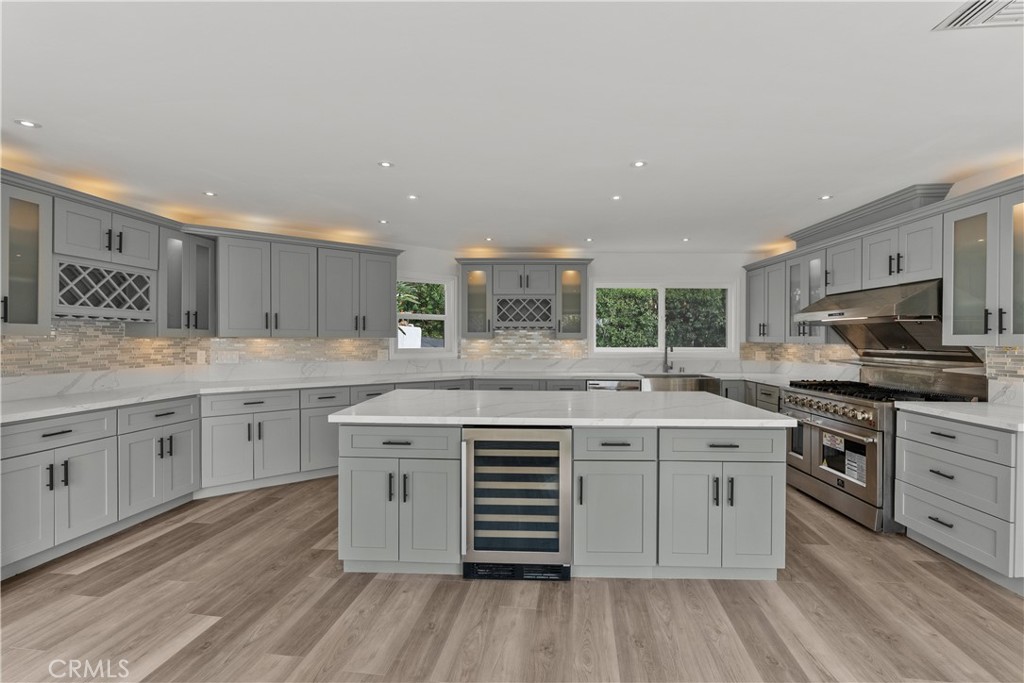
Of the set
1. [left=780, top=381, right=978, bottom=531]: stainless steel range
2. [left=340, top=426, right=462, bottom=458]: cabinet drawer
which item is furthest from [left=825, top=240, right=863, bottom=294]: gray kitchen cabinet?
[left=340, top=426, right=462, bottom=458]: cabinet drawer

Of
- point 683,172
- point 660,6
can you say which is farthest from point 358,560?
point 683,172

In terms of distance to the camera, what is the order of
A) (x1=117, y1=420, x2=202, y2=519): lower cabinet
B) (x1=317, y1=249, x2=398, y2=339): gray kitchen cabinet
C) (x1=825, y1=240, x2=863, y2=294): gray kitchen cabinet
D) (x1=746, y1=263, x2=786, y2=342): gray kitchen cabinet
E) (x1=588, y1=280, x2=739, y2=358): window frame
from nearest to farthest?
(x1=117, y1=420, x2=202, y2=519): lower cabinet
(x1=825, y1=240, x2=863, y2=294): gray kitchen cabinet
(x1=317, y1=249, x2=398, y2=339): gray kitchen cabinet
(x1=746, y1=263, x2=786, y2=342): gray kitchen cabinet
(x1=588, y1=280, x2=739, y2=358): window frame

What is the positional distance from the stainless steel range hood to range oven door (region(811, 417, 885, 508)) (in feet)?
2.90

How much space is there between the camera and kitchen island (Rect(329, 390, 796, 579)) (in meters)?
2.70

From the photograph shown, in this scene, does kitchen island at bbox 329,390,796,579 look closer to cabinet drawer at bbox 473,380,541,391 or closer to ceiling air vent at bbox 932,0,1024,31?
ceiling air vent at bbox 932,0,1024,31

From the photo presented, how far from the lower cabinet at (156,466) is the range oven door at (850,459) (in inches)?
207

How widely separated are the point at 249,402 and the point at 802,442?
16.3 feet

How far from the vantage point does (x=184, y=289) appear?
4.36 metres

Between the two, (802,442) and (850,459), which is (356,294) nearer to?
(802,442)

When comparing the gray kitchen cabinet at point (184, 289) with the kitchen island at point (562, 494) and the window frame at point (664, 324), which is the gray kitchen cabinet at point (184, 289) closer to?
the kitchen island at point (562, 494)

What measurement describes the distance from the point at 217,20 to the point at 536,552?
9.42 ft

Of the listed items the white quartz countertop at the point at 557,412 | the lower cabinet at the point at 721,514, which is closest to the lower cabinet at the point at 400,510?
the white quartz countertop at the point at 557,412

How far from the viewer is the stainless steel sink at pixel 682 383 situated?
578 cm

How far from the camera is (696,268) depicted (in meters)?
6.43
